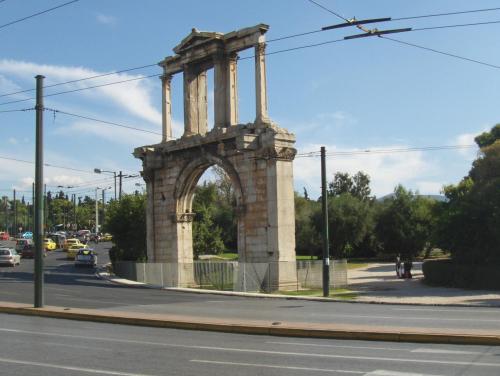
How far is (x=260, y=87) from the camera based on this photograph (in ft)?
110

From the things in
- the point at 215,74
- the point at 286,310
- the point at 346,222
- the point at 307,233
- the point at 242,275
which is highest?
the point at 215,74

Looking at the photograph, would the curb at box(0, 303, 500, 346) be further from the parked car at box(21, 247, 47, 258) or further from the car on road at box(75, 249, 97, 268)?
the parked car at box(21, 247, 47, 258)

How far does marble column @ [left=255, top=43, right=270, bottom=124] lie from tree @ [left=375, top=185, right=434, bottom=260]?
134 ft

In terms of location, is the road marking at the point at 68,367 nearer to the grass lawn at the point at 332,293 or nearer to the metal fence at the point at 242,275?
the grass lawn at the point at 332,293

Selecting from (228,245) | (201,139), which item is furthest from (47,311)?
(228,245)

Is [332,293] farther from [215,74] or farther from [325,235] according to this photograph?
[215,74]

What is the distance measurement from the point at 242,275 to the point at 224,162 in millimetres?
6445

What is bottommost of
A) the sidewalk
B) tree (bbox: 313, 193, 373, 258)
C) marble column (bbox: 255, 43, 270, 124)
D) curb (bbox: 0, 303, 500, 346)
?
the sidewalk

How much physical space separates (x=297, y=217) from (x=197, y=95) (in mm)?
39231

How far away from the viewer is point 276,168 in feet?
108

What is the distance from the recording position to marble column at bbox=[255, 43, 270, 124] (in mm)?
33469

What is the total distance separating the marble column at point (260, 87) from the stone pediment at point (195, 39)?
341 cm

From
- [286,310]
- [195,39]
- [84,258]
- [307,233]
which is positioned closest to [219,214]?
[307,233]

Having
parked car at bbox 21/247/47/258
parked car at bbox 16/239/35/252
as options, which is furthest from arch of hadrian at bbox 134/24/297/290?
parked car at bbox 16/239/35/252
